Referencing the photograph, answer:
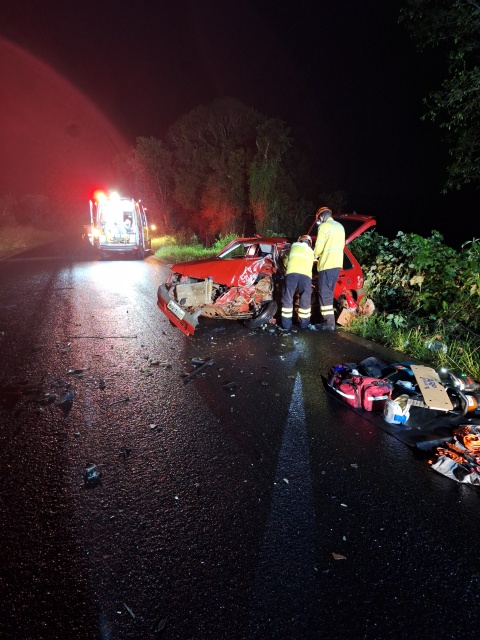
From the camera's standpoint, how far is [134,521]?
2.22 meters

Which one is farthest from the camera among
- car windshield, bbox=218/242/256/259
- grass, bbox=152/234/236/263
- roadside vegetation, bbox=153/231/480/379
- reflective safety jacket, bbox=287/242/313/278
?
grass, bbox=152/234/236/263

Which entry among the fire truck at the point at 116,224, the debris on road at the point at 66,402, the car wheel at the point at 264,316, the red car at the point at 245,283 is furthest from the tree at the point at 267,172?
the debris on road at the point at 66,402

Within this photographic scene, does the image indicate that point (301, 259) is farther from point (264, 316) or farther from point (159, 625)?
point (159, 625)

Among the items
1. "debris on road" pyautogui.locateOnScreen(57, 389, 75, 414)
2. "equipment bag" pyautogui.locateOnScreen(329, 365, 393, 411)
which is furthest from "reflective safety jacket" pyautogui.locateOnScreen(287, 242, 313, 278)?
"debris on road" pyautogui.locateOnScreen(57, 389, 75, 414)

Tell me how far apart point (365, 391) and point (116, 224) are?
15302 mm

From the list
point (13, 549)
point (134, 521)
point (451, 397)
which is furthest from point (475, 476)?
point (13, 549)

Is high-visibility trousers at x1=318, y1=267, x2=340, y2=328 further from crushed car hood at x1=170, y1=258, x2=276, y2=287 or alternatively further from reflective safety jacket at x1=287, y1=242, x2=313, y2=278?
crushed car hood at x1=170, y1=258, x2=276, y2=287

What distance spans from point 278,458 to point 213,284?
12.5ft

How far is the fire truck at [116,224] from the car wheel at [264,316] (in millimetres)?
11798

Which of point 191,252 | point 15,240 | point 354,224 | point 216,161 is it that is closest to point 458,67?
point 354,224

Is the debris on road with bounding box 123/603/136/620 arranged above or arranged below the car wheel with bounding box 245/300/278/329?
below

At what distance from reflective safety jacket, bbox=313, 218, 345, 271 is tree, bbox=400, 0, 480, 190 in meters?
3.89

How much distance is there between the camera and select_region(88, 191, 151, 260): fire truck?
53.4ft

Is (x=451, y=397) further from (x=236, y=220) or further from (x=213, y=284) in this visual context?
(x=236, y=220)
